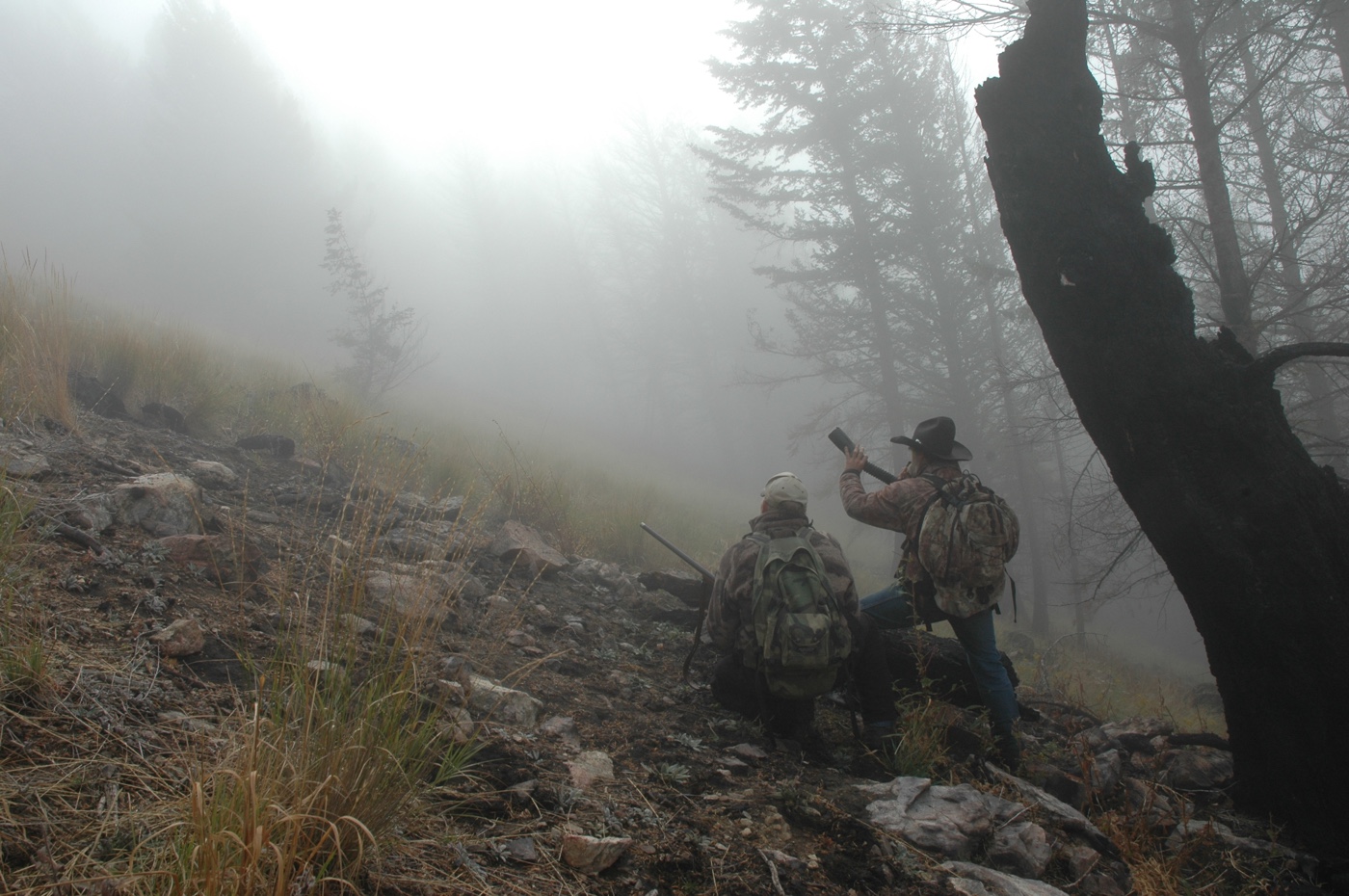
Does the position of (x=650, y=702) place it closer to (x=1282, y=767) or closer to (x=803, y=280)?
(x=1282, y=767)

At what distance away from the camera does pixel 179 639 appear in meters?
2.45

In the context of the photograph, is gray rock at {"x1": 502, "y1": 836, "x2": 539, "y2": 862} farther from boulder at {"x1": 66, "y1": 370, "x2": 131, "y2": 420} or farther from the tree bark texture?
boulder at {"x1": 66, "y1": 370, "x2": 131, "y2": 420}

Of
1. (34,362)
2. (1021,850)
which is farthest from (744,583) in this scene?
(34,362)

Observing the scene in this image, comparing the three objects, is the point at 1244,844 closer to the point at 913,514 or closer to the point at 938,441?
the point at 913,514

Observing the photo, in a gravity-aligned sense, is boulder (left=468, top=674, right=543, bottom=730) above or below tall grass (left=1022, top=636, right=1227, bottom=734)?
above

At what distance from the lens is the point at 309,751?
5.29 ft

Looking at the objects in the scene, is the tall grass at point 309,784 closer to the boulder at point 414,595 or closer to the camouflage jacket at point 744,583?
the boulder at point 414,595

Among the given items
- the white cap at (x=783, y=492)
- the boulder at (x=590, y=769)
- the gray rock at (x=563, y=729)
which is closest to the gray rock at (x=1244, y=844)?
the white cap at (x=783, y=492)

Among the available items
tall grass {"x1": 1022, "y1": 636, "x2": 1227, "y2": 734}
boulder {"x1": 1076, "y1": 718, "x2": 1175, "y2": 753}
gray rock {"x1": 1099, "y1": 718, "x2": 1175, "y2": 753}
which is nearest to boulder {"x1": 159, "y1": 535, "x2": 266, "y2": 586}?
boulder {"x1": 1076, "y1": 718, "x2": 1175, "y2": 753}

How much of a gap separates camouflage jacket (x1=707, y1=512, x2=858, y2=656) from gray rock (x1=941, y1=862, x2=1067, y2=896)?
1453 millimetres

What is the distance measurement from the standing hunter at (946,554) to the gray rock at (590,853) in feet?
7.66

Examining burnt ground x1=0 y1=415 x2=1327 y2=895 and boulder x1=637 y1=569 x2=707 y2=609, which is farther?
boulder x1=637 y1=569 x2=707 y2=609

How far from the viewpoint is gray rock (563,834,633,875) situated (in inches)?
77.0

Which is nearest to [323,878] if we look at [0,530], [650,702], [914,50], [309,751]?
[309,751]
